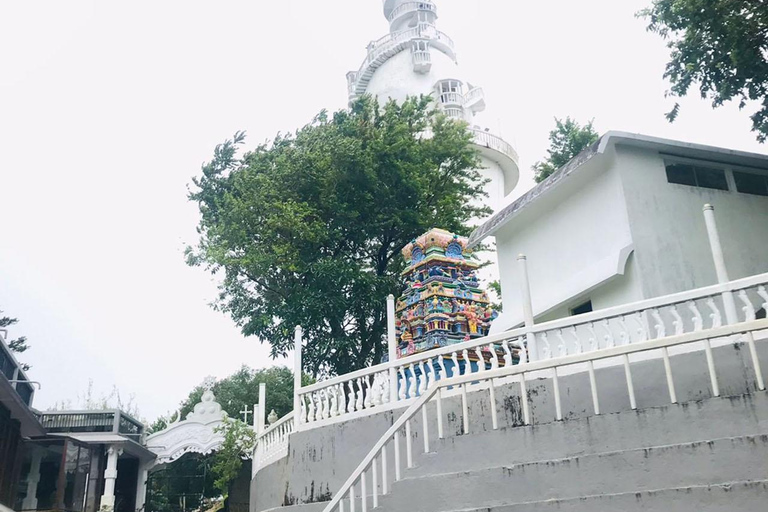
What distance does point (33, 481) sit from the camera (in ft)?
56.0

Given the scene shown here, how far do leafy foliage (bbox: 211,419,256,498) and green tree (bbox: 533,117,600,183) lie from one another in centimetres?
1051

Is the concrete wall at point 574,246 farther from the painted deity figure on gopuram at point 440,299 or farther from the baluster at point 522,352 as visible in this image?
the baluster at point 522,352

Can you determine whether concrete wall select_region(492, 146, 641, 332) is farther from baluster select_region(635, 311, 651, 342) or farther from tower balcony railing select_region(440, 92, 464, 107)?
tower balcony railing select_region(440, 92, 464, 107)

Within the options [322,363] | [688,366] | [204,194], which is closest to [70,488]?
[322,363]

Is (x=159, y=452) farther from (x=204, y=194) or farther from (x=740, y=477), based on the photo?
(x=740, y=477)

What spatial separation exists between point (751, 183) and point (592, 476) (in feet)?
27.0

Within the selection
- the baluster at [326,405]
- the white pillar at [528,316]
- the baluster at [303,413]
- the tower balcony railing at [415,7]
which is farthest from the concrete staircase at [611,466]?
the tower balcony railing at [415,7]

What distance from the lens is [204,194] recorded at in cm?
1983

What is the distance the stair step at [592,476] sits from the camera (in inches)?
187

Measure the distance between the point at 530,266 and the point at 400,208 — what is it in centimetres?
675

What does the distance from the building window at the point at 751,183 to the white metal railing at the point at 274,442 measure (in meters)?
8.35

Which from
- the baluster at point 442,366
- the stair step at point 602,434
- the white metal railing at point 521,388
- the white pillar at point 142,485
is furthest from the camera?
the white pillar at point 142,485

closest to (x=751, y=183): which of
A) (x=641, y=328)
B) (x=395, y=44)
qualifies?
(x=641, y=328)

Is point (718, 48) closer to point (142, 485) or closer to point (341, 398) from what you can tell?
→ point (341, 398)
